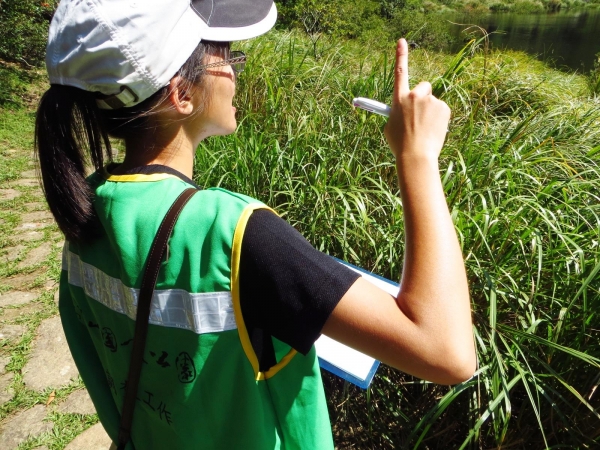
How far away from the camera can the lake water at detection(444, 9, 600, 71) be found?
56.1 feet

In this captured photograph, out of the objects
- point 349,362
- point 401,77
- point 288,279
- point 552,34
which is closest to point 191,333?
point 288,279

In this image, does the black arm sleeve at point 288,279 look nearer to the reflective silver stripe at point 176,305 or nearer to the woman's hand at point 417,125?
the reflective silver stripe at point 176,305

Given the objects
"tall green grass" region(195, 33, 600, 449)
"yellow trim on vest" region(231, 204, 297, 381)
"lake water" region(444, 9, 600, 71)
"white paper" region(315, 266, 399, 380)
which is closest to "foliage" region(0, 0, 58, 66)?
"tall green grass" region(195, 33, 600, 449)

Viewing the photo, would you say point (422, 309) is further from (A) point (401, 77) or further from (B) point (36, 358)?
(B) point (36, 358)

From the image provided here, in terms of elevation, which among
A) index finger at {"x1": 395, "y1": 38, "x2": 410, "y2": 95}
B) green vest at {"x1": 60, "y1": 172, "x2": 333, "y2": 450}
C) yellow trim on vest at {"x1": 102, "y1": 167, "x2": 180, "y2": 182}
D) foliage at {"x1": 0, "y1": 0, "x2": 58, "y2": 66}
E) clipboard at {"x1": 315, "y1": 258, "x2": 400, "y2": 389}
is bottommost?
foliage at {"x1": 0, "y1": 0, "x2": 58, "y2": 66}

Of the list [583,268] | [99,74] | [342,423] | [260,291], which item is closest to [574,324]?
[583,268]

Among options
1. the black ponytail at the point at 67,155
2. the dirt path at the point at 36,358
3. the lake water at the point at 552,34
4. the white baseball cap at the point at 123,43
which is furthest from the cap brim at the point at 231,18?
the lake water at the point at 552,34

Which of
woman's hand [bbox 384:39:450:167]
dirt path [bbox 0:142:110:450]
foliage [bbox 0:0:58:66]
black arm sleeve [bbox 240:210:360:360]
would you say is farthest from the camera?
foliage [bbox 0:0:58:66]

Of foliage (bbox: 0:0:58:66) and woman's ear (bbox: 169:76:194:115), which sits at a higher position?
woman's ear (bbox: 169:76:194:115)

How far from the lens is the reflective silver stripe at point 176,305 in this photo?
2.35ft

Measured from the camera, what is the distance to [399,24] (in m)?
18.3

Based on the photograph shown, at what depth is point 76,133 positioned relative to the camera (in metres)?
0.87

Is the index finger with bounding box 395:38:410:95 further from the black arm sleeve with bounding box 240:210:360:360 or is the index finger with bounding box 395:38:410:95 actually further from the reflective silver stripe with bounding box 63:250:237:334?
the reflective silver stripe with bounding box 63:250:237:334

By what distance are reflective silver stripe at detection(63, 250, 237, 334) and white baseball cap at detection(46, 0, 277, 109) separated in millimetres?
343
